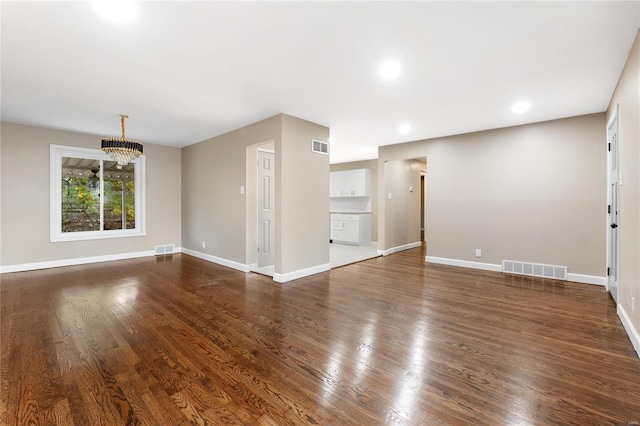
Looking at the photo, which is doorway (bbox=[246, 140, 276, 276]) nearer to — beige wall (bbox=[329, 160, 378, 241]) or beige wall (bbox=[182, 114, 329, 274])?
beige wall (bbox=[182, 114, 329, 274])

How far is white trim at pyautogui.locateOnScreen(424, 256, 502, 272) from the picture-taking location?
5000 mm

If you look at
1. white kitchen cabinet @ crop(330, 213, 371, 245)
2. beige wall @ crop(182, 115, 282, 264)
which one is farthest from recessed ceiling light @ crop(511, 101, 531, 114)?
white kitchen cabinet @ crop(330, 213, 371, 245)

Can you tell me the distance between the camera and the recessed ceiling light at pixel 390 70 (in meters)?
2.74

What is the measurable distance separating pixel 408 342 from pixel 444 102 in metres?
3.02

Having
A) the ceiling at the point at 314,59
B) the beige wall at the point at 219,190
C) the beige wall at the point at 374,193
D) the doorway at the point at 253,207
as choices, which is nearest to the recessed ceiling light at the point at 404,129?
the ceiling at the point at 314,59

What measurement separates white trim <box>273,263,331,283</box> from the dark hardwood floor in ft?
0.84

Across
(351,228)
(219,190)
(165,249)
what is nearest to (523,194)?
(351,228)

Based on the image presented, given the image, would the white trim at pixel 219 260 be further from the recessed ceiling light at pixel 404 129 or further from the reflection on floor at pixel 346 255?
the recessed ceiling light at pixel 404 129

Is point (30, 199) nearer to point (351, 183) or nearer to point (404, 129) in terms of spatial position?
point (404, 129)

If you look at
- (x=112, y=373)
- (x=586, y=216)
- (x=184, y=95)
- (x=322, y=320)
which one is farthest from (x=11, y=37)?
(x=586, y=216)

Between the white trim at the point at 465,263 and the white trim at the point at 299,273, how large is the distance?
220 cm

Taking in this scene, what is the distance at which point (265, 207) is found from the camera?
5289 mm

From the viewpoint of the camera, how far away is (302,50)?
251 cm

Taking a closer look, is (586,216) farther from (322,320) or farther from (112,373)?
(112,373)
